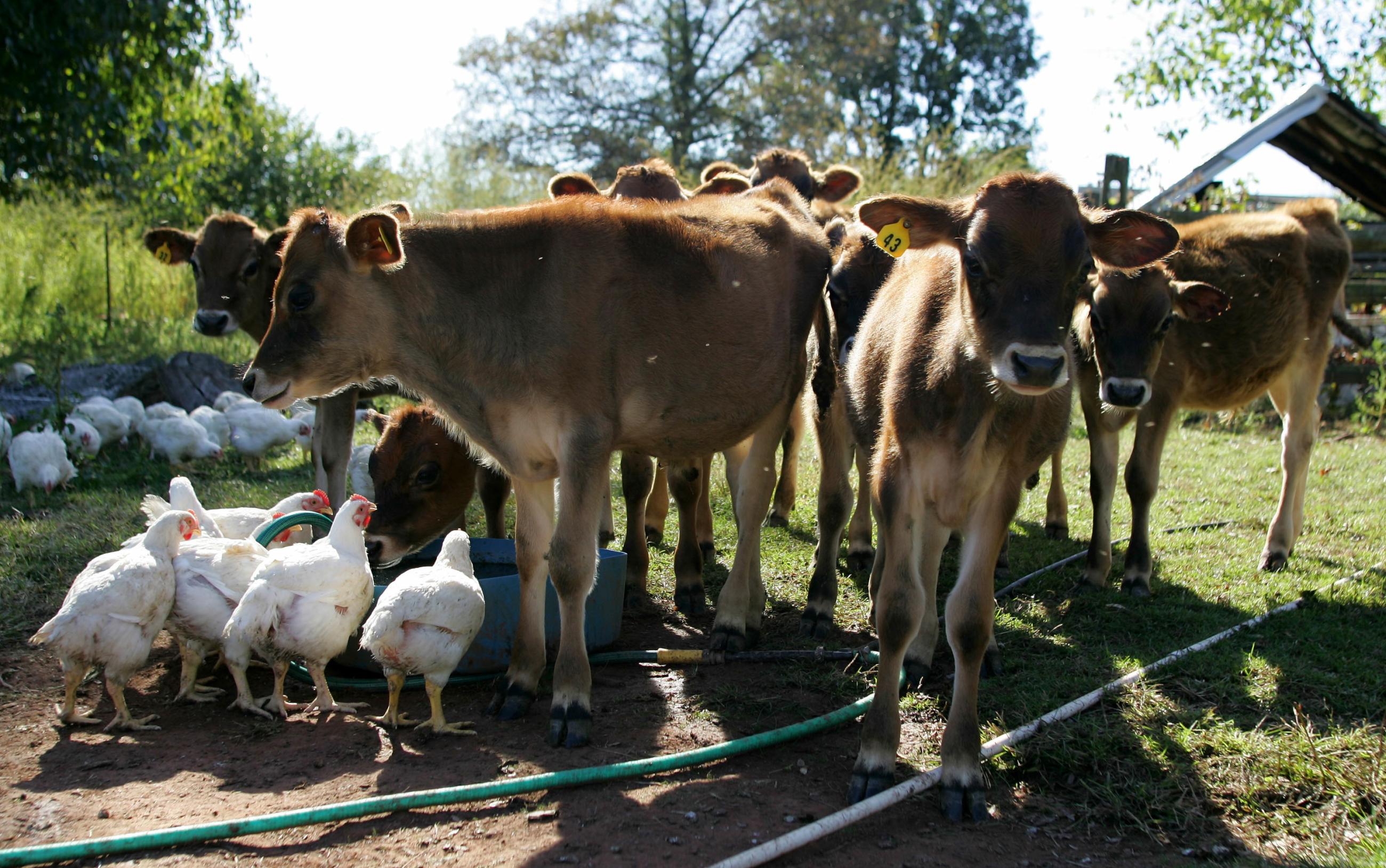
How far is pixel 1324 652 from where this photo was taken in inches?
212

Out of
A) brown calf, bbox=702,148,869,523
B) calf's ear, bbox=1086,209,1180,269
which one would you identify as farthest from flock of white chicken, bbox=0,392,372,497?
calf's ear, bbox=1086,209,1180,269

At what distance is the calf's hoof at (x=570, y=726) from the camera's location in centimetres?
450

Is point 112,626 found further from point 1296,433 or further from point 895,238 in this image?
point 1296,433

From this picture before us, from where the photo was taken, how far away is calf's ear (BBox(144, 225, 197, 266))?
336 inches

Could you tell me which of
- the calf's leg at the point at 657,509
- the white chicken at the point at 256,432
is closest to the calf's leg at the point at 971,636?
the calf's leg at the point at 657,509

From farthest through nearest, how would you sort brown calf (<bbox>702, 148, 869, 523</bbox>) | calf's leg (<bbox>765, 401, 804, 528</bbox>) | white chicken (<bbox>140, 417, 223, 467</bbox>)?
1. white chicken (<bbox>140, 417, 223, 467</bbox>)
2. brown calf (<bbox>702, 148, 869, 523</bbox>)
3. calf's leg (<bbox>765, 401, 804, 528</bbox>)

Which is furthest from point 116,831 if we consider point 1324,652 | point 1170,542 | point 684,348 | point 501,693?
point 1170,542

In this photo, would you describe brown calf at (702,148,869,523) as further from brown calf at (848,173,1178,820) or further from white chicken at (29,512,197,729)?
white chicken at (29,512,197,729)

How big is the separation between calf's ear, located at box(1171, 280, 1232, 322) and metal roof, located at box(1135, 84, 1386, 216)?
5.78 m

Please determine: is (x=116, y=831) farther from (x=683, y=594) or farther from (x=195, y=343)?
(x=195, y=343)

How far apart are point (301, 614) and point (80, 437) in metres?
6.49

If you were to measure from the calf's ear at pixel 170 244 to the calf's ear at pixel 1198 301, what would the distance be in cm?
722

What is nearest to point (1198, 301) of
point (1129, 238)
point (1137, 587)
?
point (1137, 587)

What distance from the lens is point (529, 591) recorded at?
5.07 metres
